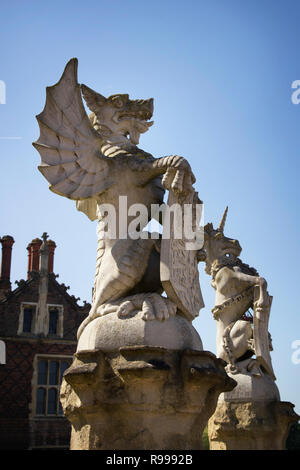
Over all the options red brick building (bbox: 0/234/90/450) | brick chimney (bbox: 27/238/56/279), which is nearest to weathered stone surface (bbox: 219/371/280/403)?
red brick building (bbox: 0/234/90/450)

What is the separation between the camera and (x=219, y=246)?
24.8ft

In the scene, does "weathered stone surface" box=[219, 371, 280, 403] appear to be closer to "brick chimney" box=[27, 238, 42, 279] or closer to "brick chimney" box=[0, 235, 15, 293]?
"brick chimney" box=[27, 238, 42, 279]

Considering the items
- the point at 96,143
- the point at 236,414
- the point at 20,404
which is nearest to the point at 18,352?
the point at 20,404

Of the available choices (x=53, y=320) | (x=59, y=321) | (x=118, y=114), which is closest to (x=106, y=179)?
(x=118, y=114)

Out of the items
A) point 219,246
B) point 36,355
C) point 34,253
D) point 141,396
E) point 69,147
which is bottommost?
point 141,396

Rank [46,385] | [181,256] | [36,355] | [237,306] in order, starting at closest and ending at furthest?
[181,256] < [237,306] < [46,385] < [36,355]

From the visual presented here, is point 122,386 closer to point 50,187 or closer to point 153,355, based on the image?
point 153,355

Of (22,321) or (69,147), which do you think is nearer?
(69,147)

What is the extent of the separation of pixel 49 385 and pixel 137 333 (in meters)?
17.9

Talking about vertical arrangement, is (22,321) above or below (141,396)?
above

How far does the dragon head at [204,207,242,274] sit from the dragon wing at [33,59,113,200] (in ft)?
8.83

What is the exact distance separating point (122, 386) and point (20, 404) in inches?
700

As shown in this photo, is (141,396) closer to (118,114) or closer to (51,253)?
(118,114)

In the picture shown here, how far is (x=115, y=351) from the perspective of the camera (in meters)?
4.39
